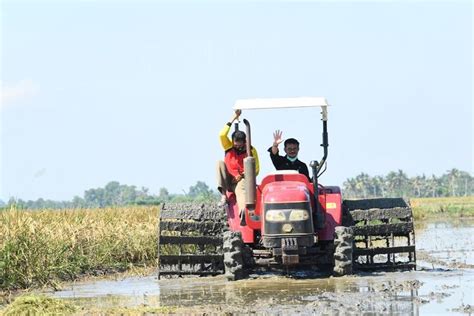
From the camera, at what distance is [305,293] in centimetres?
1370

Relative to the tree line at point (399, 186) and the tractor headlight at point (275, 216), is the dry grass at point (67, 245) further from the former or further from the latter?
the tree line at point (399, 186)

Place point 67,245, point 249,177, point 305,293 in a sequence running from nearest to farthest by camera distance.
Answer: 1. point 305,293
2. point 249,177
3. point 67,245

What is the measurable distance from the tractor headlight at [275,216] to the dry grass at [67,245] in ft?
11.2

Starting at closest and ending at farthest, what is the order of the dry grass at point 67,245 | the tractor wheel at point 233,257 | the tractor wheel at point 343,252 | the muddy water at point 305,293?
the muddy water at point 305,293, the tractor wheel at point 343,252, the tractor wheel at point 233,257, the dry grass at point 67,245

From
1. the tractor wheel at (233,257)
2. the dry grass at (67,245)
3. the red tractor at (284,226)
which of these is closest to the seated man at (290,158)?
the red tractor at (284,226)

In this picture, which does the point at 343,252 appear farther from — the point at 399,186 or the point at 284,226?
the point at 399,186

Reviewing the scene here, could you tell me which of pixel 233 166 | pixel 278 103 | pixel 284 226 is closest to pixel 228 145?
pixel 233 166

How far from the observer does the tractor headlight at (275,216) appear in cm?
1521

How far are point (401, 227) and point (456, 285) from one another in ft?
→ 8.83

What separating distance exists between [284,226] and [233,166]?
158 cm

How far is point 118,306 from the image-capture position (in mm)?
13062

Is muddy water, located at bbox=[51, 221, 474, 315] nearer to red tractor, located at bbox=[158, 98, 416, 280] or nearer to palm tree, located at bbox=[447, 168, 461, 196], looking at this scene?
red tractor, located at bbox=[158, 98, 416, 280]

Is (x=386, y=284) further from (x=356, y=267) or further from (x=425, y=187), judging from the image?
(x=425, y=187)

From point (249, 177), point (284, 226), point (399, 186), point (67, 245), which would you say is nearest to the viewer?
point (284, 226)
